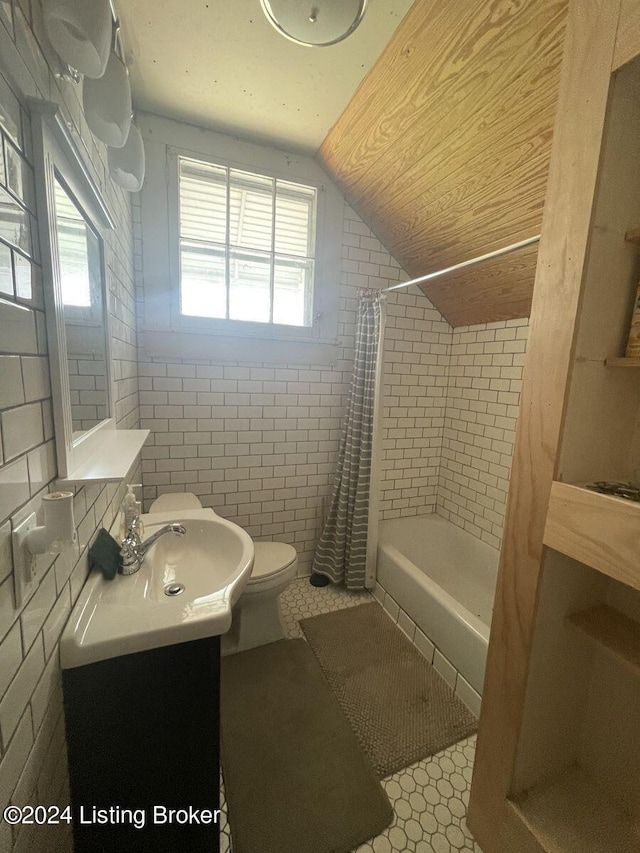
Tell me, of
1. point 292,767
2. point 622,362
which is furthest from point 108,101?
point 292,767

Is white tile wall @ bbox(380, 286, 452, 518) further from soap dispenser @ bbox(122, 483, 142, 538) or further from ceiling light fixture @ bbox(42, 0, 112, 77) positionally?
ceiling light fixture @ bbox(42, 0, 112, 77)

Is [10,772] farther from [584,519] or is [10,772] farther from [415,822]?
[415,822]

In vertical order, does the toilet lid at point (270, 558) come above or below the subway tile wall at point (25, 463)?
below

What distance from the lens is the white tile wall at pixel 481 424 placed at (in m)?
2.26

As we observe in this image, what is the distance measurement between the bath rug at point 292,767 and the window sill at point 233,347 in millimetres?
1689

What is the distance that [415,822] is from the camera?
3.81 ft

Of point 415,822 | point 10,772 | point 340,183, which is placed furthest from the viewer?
point 340,183

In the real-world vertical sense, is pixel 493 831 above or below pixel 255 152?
below

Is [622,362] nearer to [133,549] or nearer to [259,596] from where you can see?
[133,549]

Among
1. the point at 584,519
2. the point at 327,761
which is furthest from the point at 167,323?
the point at 327,761

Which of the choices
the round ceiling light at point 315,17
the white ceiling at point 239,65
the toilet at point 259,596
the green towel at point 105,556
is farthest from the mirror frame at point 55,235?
the toilet at point 259,596

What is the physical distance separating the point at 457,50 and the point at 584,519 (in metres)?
1.57

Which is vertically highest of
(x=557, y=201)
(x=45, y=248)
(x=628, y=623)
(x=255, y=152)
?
(x=255, y=152)

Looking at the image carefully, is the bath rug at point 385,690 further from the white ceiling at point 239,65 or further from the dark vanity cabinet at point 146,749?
the white ceiling at point 239,65
